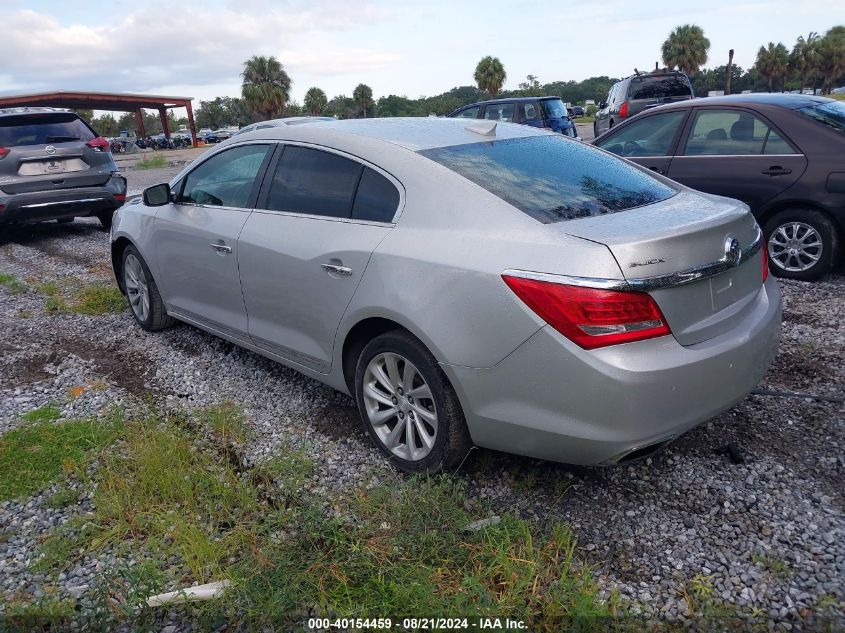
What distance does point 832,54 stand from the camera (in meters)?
69.7

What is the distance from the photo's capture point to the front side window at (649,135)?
6.75 metres

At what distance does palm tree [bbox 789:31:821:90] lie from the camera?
229ft

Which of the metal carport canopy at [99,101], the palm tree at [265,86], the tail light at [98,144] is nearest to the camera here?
the tail light at [98,144]

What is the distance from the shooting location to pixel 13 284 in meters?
7.46

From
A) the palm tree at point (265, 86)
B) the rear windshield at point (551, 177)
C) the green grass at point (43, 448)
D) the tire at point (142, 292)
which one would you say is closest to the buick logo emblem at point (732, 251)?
the rear windshield at point (551, 177)

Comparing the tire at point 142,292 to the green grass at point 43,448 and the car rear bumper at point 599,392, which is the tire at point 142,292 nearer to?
the green grass at point 43,448

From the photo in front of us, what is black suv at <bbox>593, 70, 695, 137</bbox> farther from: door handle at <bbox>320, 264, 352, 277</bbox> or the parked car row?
door handle at <bbox>320, 264, 352, 277</bbox>

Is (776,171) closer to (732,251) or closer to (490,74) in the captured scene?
(732,251)

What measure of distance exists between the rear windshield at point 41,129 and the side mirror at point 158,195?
568cm

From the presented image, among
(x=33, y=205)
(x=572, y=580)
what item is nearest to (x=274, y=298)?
(x=572, y=580)

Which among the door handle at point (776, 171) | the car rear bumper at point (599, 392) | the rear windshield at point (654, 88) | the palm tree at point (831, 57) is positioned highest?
Result: the palm tree at point (831, 57)

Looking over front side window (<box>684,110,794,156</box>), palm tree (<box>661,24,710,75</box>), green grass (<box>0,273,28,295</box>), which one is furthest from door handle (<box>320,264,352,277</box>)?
palm tree (<box>661,24,710,75</box>)

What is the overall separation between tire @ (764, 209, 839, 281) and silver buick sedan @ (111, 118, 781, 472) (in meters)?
2.88

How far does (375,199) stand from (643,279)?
141 centimetres
